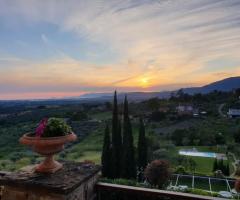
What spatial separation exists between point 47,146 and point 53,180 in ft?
0.99

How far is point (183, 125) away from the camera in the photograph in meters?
35.9

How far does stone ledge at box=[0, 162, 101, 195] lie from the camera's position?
6.40 feet

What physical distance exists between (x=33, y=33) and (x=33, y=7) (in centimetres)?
158

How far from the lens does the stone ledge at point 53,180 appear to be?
195 cm

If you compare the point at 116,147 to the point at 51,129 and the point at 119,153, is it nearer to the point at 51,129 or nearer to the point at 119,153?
the point at 119,153

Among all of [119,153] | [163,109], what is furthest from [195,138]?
[119,153]

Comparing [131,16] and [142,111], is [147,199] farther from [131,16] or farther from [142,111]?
[142,111]

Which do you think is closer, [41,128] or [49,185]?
[49,185]

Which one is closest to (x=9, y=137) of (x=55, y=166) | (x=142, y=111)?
(x=142, y=111)

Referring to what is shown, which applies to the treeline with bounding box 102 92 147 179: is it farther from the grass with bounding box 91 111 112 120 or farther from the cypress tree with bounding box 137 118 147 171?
the grass with bounding box 91 111 112 120

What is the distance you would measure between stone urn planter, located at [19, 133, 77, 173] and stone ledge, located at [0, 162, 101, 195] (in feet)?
0.23

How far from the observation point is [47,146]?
2.19 metres

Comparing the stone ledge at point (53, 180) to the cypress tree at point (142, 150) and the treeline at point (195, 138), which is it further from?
the treeline at point (195, 138)

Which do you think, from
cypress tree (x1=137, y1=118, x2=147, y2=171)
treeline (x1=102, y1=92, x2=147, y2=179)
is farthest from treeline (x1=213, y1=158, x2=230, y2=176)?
treeline (x1=102, y1=92, x2=147, y2=179)
